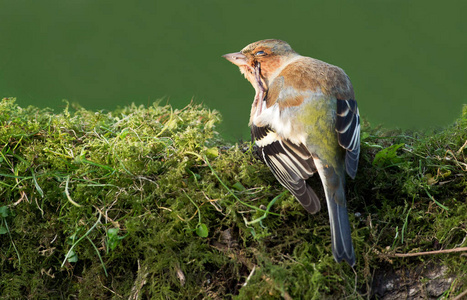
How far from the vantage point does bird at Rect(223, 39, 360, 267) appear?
290 cm

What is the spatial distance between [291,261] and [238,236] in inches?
14.7

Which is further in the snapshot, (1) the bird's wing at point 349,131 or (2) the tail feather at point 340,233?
(1) the bird's wing at point 349,131

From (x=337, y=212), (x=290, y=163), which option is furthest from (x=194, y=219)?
(x=337, y=212)

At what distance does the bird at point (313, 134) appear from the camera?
2.90 metres

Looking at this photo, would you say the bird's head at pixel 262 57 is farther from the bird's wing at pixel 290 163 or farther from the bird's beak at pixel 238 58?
the bird's wing at pixel 290 163

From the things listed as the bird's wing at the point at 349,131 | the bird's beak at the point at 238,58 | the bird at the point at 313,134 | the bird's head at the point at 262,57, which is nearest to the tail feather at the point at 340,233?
the bird at the point at 313,134

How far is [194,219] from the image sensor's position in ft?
9.87

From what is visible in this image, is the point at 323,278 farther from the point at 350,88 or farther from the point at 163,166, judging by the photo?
the point at 350,88

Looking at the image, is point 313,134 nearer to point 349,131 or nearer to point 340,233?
point 349,131

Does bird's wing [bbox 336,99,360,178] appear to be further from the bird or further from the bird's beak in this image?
the bird's beak

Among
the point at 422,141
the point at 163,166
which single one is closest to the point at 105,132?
the point at 163,166

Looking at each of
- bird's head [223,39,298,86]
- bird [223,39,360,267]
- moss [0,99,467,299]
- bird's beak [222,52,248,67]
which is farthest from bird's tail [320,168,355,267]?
bird's beak [222,52,248,67]

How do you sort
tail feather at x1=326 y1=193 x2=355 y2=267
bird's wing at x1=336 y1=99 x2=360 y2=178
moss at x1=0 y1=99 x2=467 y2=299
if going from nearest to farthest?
1. tail feather at x1=326 y1=193 x2=355 y2=267
2. moss at x1=0 y1=99 x2=467 y2=299
3. bird's wing at x1=336 y1=99 x2=360 y2=178

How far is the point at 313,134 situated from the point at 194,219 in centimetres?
99
